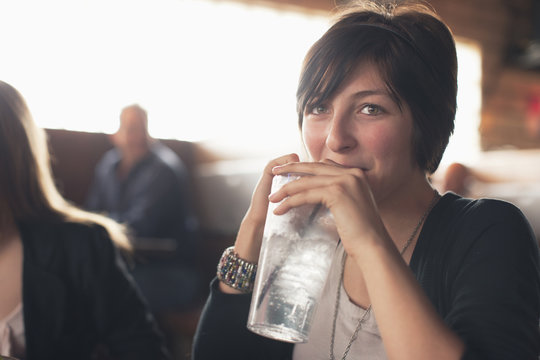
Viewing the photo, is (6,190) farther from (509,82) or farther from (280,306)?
(509,82)

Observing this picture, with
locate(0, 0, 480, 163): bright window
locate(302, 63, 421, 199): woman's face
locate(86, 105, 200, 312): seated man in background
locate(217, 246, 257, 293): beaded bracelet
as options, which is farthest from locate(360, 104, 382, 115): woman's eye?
locate(0, 0, 480, 163): bright window

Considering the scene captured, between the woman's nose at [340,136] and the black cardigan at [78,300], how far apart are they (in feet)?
2.25

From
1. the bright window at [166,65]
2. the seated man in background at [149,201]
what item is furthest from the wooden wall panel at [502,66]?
the seated man in background at [149,201]

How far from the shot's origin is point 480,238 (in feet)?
2.61

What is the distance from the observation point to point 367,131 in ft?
2.67

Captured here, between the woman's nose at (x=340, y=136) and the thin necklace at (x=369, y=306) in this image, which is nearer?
the woman's nose at (x=340, y=136)

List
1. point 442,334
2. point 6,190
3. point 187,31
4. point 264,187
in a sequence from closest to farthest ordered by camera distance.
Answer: point 442,334 < point 264,187 < point 6,190 < point 187,31

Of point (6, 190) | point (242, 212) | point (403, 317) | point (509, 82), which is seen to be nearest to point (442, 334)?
point (403, 317)

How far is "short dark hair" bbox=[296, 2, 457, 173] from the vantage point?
86cm

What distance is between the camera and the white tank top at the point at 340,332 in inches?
34.6

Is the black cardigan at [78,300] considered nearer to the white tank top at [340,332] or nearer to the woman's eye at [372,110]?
the white tank top at [340,332]

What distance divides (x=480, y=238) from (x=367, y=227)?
0.79ft

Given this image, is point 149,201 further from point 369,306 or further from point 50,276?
point 369,306

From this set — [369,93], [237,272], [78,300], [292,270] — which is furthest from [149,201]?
[292,270]
